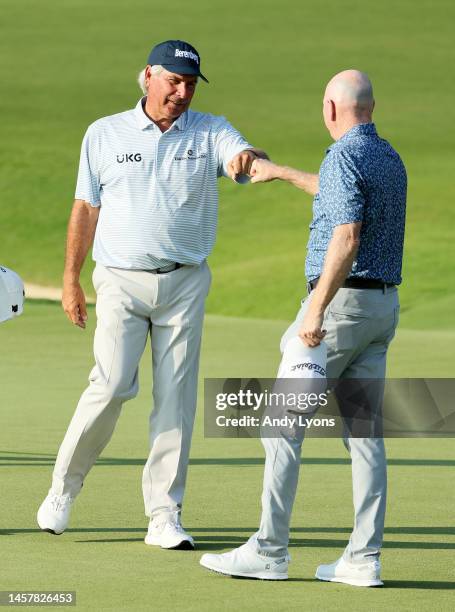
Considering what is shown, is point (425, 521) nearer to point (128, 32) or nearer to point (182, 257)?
point (182, 257)

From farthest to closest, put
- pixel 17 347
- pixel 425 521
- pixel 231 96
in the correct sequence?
pixel 231 96 < pixel 17 347 < pixel 425 521

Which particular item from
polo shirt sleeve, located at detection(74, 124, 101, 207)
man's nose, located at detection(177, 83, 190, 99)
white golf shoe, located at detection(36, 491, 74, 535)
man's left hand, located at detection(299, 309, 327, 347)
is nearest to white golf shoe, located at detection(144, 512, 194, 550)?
white golf shoe, located at detection(36, 491, 74, 535)

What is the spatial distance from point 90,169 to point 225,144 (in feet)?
1.92

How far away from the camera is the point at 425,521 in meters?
7.58

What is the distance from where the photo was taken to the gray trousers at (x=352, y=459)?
20.0ft

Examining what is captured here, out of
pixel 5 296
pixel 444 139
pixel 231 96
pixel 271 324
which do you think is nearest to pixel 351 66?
pixel 231 96

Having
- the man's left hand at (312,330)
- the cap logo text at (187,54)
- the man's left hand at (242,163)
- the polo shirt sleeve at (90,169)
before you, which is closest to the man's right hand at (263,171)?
the man's left hand at (242,163)

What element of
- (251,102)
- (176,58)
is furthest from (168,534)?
(251,102)

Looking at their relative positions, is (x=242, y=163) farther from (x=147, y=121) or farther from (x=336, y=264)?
(x=336, y=264)

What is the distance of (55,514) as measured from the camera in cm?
709

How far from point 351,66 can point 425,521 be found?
164 feet

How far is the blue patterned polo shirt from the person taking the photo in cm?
595

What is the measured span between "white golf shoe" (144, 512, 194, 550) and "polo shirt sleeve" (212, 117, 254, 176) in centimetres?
147

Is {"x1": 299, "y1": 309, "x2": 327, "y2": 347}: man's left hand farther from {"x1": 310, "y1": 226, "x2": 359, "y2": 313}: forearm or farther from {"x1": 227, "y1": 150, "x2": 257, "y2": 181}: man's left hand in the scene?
{"x1": 227, "y1": 150, "x2": 257, "y2": 181}: man's left hand
